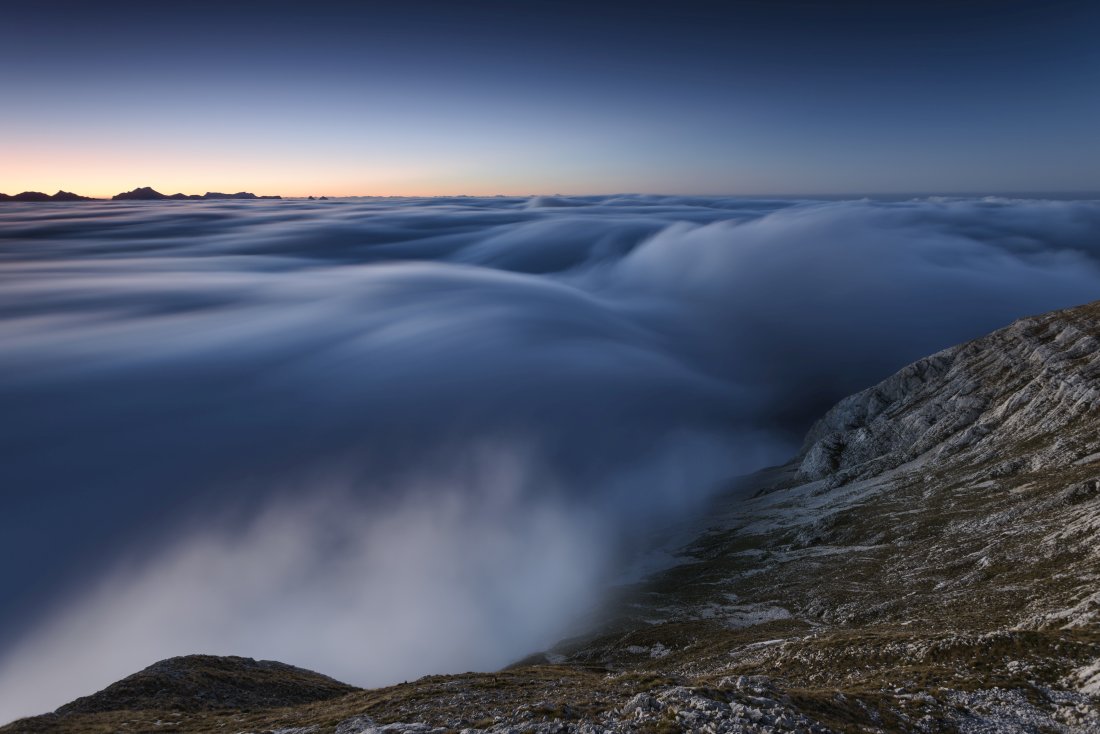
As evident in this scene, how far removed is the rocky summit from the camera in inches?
1287

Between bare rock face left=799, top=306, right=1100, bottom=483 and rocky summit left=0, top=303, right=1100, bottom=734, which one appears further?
bare rock face left=799, top=306, right=1100, bottom=483

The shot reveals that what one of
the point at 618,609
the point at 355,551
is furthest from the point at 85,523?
the point at 618,609

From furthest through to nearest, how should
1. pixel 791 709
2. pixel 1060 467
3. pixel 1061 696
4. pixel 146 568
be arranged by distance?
pixel 146 568, pixel 1060 467, pixel 1061 696, pixel 791 709

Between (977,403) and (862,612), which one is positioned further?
(977,403)

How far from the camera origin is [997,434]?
115938 millimetres

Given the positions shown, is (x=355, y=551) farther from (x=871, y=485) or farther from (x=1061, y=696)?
(x=1061, y=696)

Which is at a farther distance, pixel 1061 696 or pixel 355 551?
pixel 355 551

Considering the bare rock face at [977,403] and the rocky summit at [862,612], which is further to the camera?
the bare rock face at [977,403]

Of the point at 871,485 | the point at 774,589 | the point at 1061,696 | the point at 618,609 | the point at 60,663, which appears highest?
the point at 1061,696

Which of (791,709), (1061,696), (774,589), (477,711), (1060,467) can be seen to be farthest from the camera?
(774,589)

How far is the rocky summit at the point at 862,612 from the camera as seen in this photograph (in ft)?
107

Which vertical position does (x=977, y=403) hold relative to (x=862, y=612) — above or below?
above

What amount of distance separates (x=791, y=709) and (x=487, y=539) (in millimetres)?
161968

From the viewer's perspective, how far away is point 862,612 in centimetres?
8019
